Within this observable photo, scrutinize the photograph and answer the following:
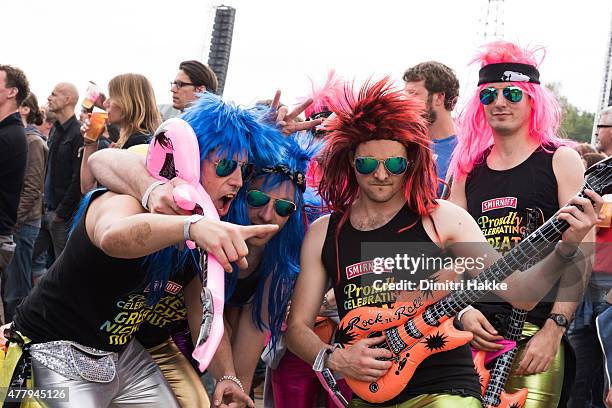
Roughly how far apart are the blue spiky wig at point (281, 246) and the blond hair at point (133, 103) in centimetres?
227

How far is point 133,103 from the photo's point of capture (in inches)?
230

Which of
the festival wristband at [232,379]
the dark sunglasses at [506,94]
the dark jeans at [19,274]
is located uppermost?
the dark sunglasses at [506,94]

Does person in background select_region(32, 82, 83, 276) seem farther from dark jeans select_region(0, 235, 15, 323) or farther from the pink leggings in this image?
the pink leggings

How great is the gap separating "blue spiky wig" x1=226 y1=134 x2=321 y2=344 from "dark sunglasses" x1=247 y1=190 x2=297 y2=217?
1.3 inches

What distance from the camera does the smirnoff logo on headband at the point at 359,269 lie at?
11.2 ft

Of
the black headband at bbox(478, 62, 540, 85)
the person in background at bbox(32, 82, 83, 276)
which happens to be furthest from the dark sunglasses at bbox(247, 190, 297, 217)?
the person in background at bbox(32, 82, 83, 276)

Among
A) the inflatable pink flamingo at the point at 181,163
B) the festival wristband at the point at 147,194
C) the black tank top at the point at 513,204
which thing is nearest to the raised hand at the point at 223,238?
the inflatable pink flamingo at the point at 181,163

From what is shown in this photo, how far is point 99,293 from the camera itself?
3.20 m

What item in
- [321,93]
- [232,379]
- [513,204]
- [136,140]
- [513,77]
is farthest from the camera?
[136,140]

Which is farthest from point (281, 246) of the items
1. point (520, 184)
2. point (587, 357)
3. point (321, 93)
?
point (587, 357)

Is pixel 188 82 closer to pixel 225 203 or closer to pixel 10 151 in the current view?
pixel 10 151

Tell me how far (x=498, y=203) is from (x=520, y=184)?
0.13 meters

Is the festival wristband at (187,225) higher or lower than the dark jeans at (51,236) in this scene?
higher

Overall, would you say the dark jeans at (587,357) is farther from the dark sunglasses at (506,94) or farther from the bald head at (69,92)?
the bald head at (69,92)
